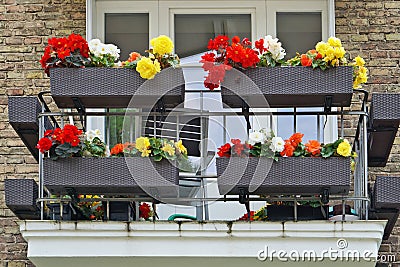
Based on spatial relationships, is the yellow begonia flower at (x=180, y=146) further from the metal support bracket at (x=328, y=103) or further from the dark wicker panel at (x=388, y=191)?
the dark wicker panel at (x=388, y=191)

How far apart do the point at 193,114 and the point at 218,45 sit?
0.57 m

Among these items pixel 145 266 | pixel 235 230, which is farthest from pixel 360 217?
pixel 145 266

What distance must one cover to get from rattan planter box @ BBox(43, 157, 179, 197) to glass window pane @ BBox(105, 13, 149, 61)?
244cm

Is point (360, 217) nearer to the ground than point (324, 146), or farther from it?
nearer to the ground

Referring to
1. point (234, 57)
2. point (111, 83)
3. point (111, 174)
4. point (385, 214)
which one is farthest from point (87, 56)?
point (385, 214)

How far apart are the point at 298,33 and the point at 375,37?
28.1 inches

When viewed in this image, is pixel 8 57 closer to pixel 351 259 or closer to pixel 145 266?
pixel 145 266

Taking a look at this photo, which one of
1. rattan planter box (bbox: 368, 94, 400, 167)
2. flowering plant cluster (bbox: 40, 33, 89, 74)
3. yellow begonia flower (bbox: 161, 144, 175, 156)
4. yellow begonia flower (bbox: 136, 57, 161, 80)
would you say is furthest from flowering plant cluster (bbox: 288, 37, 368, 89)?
flowering plant cluster (bbox: 40, 33, 89, 74)

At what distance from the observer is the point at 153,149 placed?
8.48 m

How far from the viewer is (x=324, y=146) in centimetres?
855

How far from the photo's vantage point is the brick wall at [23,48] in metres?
10.5

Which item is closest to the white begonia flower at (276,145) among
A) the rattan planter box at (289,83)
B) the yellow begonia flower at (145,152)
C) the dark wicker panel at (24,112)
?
the rattan planter box at (289,83)

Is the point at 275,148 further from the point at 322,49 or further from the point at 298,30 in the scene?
the point at 298,30

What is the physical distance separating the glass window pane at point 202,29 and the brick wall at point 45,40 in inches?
34.8
